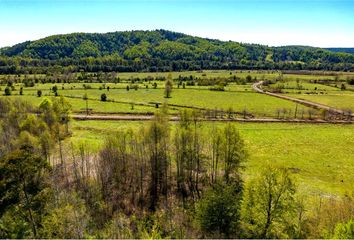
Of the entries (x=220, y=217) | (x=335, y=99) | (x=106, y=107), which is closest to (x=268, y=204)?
(x=220, y=217)

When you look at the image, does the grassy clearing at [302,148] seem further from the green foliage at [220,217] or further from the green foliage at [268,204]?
the green foliage at [220,217]

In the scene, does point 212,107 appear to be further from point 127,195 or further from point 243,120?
point 127,195

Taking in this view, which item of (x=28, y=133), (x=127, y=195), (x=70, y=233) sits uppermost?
(x=28, y=133)

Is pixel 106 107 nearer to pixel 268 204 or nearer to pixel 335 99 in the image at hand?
pixel 268 204

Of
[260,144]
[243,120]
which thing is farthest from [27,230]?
[243,120]

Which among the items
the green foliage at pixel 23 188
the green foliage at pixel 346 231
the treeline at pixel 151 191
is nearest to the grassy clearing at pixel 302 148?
the treeline at pixel 151 191

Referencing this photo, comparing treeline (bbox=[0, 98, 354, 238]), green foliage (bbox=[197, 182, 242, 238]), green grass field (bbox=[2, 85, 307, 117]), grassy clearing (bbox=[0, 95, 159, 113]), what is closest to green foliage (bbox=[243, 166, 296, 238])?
treeline (bbox=[0, 98, 354, 238])
